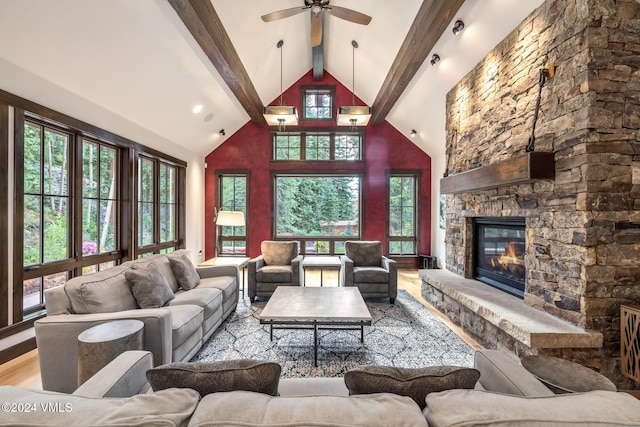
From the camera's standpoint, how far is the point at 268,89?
6.19 m

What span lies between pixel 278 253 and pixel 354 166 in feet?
9.99

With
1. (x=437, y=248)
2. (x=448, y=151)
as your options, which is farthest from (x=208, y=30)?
(x=437, y=248)

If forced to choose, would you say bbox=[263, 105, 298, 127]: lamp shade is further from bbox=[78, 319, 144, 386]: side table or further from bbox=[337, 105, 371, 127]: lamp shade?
bbox=[78, 319, 144, 386]: side table

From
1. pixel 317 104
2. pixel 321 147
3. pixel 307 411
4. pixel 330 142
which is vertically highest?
pixel 317 104

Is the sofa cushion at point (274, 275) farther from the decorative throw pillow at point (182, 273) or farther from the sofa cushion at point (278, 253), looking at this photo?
the decorative throw pillow at point (182, 273)

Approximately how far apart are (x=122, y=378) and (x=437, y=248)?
253 inches

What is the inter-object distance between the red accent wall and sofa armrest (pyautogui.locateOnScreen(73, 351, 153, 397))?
18.0 ft

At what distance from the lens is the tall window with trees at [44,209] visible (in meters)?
2.99

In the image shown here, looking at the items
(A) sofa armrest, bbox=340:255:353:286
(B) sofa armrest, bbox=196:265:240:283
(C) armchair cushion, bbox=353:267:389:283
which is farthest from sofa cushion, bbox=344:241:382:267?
(B) sofa armrest, bbox=196:265:240:283

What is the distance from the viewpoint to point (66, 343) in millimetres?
2100

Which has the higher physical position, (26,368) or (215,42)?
(215,42)

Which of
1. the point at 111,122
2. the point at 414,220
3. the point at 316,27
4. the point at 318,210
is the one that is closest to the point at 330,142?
the point at 318,210

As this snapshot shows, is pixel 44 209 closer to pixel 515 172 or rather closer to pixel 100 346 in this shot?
pixel 100 346

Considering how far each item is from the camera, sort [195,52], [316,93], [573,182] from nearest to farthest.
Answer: [573,182], [195,52], [316,93]
